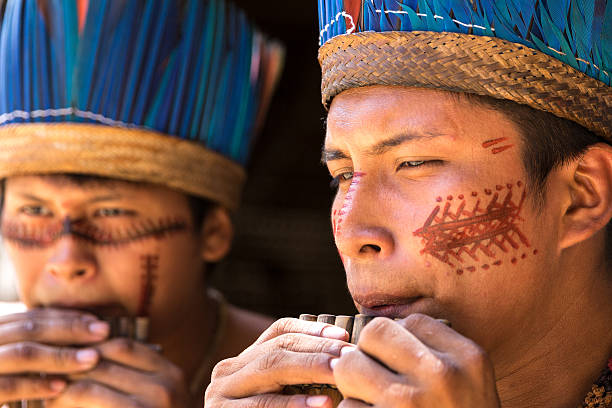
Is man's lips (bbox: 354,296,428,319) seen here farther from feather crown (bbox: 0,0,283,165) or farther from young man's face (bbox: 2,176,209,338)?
feather crown (bbox: 0,0,283,165)

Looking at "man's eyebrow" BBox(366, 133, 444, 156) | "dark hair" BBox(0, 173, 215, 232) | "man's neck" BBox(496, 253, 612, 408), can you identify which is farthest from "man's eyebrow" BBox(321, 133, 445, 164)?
"dark hair" BBox(0, 173, 215, 232)

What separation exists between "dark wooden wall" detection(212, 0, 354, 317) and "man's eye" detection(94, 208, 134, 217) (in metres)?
1.57

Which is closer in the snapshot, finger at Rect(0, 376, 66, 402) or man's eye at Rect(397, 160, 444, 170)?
man's eye at Rect(397, 160, 444, 170)

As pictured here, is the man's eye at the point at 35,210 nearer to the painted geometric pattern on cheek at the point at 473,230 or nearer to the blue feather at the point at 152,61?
the blue feather at the point at 152,61

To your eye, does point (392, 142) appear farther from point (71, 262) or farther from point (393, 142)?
point (71, 262)

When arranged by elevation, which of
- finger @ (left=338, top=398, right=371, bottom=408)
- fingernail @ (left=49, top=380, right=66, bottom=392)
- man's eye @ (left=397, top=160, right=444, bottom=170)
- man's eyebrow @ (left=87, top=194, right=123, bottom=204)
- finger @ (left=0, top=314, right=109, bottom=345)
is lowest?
fingernail @ (left=49, top=380, right=66, bottom=392)

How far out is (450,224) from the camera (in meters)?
1.69

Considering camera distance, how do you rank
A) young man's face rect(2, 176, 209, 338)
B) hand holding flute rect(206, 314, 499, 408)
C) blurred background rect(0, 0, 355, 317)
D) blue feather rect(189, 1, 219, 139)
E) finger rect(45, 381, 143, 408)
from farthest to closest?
blurred background rect(0, 0, 355, 317) < blue feather rect(189, 1, 219, 139) < young man's face rect(2, 176, 209, 338) < finger rect(45, 381, 143, 408) < hand holding flute rect(206, 314, 499, 408)

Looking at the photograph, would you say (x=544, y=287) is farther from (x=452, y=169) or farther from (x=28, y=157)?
(x=28, y=157)

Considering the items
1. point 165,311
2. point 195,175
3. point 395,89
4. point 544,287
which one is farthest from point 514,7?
point 165,311

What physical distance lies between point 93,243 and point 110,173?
0.25 metres

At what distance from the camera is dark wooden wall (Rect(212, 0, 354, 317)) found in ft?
14.1

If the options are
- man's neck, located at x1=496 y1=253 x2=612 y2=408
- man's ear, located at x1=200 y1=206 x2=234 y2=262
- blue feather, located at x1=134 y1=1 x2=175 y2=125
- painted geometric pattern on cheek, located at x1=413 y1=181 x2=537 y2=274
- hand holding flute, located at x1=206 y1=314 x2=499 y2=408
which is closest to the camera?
hand holding flute, located at x1=206 y1=314 x2=499 y2=408

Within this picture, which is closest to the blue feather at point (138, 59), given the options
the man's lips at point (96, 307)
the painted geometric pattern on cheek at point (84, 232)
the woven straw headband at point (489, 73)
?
the painted geometric pattern on cheek at point (84, 232)
